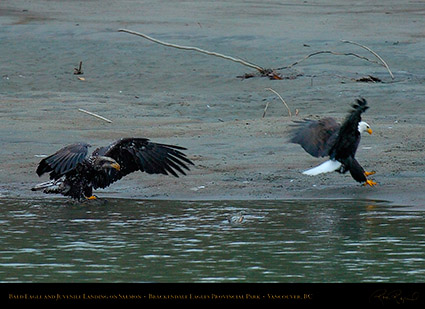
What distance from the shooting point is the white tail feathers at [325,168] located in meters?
9.56

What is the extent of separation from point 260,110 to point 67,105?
2710 mm

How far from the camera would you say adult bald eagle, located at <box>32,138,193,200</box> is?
934cm

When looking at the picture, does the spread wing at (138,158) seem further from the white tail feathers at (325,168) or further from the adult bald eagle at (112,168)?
the white tail feathers at (325,168)

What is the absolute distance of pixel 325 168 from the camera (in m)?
9.62

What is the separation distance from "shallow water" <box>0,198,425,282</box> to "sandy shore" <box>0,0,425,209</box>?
0.66m

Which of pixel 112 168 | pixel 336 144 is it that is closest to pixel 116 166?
pixel 112 168

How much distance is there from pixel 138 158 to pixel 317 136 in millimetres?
1818

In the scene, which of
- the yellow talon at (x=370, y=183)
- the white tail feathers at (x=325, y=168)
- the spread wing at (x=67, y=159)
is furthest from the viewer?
the yellow talon at (x=370, y=183)

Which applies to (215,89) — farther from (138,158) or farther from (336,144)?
(138,158)

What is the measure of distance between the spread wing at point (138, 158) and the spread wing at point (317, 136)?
125cm
